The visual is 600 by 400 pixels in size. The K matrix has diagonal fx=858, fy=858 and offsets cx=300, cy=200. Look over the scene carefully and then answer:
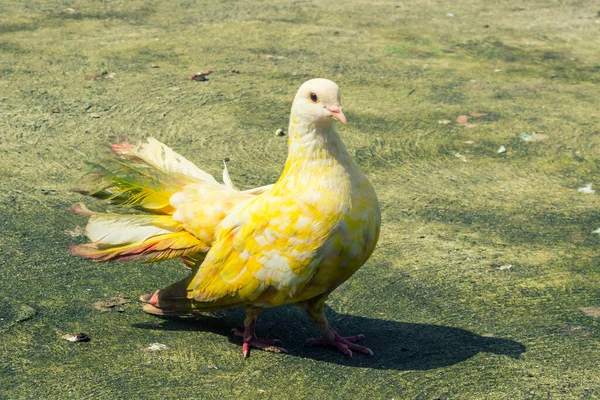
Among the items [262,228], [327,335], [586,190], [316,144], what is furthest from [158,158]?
[586,190]

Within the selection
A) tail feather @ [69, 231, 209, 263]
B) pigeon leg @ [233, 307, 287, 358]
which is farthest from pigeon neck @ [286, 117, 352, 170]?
pigeon leg @ [233, 307, 287, 358]

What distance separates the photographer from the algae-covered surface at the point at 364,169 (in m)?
3.86

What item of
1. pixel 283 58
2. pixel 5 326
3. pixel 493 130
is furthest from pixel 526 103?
pixel 5 326

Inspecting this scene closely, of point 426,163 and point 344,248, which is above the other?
point 344,248

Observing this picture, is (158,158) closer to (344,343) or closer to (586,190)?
(344,343)

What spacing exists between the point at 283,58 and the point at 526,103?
7.94ft

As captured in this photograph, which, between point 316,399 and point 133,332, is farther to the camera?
point 133,332

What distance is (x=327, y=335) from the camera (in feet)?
13.4

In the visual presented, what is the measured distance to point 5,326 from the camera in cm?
406

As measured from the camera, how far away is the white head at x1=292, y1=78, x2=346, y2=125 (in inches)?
146

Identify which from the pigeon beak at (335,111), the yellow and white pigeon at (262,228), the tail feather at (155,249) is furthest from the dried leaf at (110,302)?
the pigeon beak at (335,111)

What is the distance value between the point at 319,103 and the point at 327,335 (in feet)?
3.68

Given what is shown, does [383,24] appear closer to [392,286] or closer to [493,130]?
[493,130]

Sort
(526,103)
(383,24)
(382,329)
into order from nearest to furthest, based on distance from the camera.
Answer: (382,329), (526,103), (383,24)
